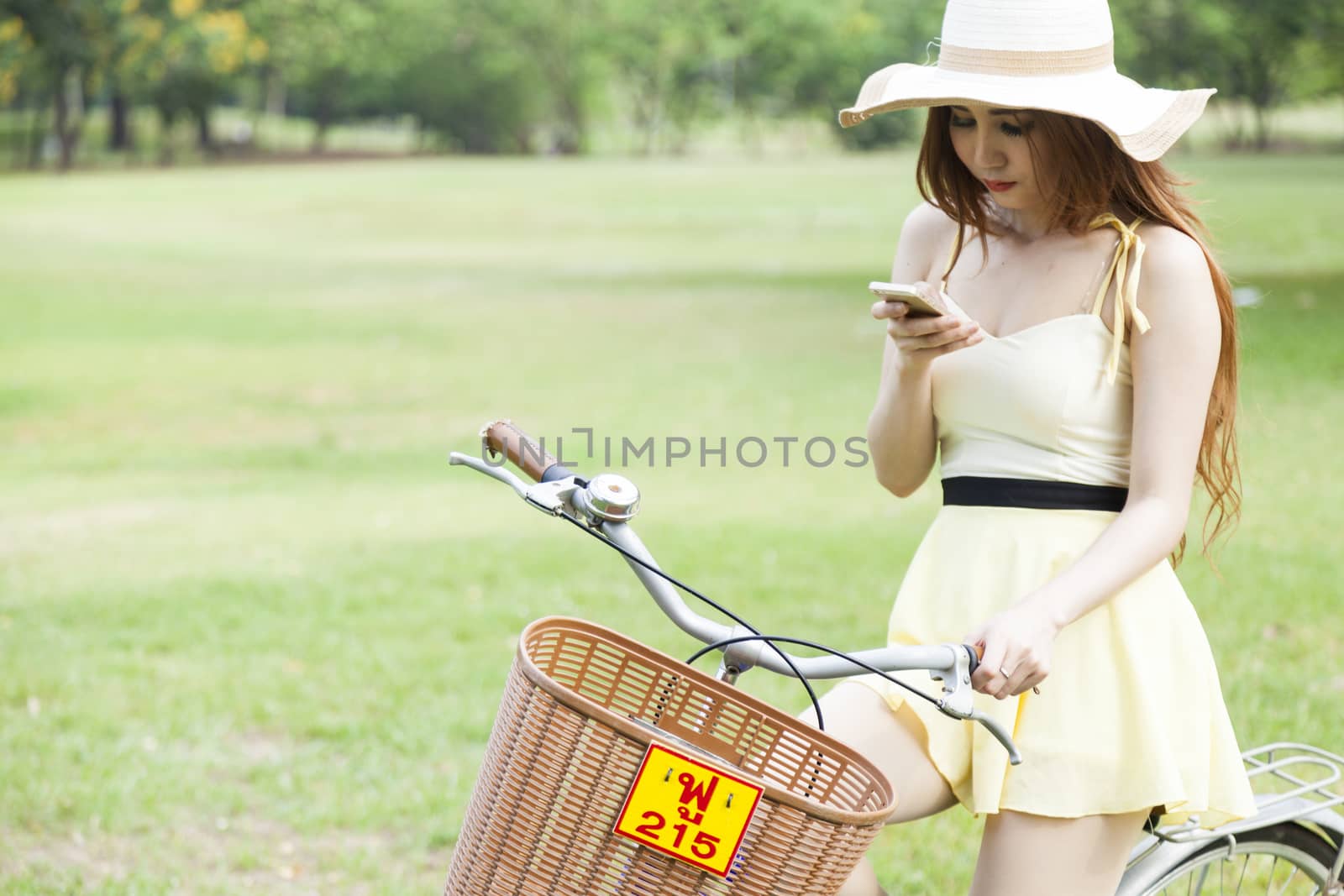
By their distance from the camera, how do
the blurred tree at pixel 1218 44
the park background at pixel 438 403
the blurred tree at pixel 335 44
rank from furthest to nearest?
the blurred tree at pixel 335 44 < the blurred tree at pixel 1218 44 < the park background at pixel 438 403

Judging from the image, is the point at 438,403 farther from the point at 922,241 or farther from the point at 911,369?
the point at 911,369

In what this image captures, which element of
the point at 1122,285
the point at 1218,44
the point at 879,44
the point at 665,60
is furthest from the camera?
the point at 665,60

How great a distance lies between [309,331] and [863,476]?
860cm

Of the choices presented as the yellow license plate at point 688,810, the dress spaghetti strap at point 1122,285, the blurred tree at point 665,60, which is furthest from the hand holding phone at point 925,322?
the blurred tree at point 665,60

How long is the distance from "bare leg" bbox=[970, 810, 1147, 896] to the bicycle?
25 centimetres

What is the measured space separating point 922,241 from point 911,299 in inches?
22.2

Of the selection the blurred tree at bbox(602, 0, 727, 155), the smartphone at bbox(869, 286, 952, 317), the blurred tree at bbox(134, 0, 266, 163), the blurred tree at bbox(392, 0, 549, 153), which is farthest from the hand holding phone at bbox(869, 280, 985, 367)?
the blurred tree at bbox(392, 0, 549, 153)

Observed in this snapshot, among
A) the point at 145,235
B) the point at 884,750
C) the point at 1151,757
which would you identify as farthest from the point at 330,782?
the point at 145,235

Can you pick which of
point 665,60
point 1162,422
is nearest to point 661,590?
point 1162,422

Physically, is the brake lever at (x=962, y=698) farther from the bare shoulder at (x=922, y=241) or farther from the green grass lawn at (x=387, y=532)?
the green grass lawn at (x=387, y=532)

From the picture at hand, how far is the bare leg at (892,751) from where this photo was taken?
6.98 feet

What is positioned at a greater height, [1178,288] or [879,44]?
[879,44]

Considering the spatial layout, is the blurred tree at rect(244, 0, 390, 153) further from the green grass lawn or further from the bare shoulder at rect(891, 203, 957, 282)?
the bare shoulder at rect(891, 203, 957, 282)

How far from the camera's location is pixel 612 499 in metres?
1.81
